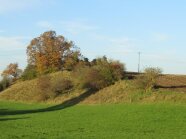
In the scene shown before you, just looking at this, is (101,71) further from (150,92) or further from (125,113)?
(125,113)

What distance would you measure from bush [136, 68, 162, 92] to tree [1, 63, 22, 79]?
7015 centimetres

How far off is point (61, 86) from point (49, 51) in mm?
26978

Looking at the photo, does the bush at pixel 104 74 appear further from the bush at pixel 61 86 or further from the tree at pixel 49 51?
the tree at pixel 49 51

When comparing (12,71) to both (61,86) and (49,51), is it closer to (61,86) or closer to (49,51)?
(49,51)

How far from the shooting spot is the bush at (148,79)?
193ft

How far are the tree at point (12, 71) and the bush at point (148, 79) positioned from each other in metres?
70.2

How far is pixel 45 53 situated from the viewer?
10138 cm

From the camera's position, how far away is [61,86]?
75.0 metres

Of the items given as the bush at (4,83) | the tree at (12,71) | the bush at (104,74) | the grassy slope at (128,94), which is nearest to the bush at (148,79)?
the grassy slope at (128,94)

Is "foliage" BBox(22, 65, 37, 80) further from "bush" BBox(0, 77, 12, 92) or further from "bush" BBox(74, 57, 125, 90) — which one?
"bush" BBox(74, 57, 125, 90)

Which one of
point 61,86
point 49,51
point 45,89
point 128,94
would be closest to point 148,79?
point 128,94

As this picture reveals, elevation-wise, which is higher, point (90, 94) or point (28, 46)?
point (28, 46)

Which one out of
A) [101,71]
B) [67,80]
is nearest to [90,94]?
[101,71]

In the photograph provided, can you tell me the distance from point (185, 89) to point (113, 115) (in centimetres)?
1681
